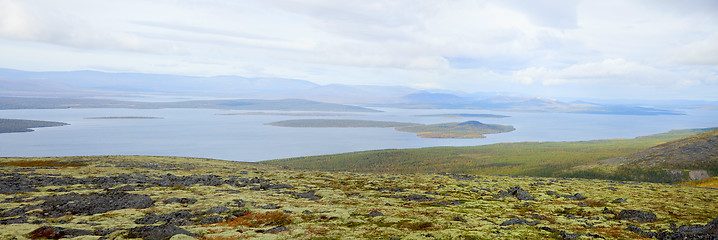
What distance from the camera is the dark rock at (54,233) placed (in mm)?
21578

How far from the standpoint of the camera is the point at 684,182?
9450cm

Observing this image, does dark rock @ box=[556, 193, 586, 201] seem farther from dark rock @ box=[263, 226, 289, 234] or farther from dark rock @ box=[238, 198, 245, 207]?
dark rock @ box=[238, 198, 245, 207]

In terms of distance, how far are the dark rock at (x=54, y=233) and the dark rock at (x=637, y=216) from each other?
41.4 meters

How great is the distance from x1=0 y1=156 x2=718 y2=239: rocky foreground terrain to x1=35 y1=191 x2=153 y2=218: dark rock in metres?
0.09

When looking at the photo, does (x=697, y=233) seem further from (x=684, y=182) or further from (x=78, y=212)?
(x=684, y=182)

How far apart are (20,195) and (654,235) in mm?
54313

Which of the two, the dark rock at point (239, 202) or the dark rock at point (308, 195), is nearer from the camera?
the dark rock at point (239, 202)

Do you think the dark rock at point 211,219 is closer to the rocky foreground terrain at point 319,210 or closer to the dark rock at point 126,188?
the rocky foreground terrain at point 319,210

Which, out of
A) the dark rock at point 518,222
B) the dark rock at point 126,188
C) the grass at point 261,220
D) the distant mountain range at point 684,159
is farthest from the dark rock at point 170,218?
the distant mountain range at point 684,159

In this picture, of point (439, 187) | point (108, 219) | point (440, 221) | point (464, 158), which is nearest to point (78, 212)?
point (108, 219)

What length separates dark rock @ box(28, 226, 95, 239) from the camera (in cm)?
2158

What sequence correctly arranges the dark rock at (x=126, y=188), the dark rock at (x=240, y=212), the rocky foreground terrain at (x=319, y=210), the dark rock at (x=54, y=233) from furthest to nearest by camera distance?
the dark rock at (x=126, y=188) < the dark rock at (x=240, y=212) < the rocky foreground terrain at (x=319, y=210) < the dark rock at (x=54, y=233)

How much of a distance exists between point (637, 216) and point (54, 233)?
4382 cm

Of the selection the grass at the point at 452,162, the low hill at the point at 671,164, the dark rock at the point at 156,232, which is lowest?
the grass at the point at 452,162
